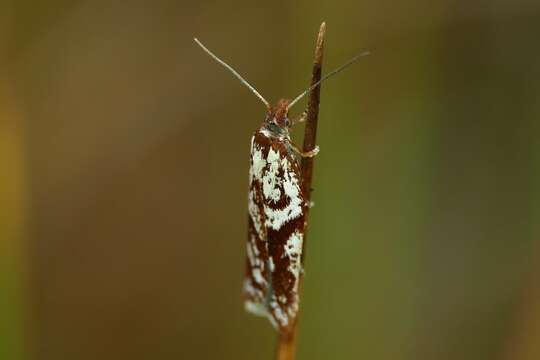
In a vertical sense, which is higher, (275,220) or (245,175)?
(245,175)

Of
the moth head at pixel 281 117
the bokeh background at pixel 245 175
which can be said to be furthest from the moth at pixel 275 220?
the bokeh background at pixel 245 175

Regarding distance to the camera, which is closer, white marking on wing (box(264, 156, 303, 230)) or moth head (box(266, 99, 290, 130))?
white marking on wing (box(264, 156, 303, 230))

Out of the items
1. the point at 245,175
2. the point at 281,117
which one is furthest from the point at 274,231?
the point at 245,175

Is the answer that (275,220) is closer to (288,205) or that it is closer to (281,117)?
(288,205)

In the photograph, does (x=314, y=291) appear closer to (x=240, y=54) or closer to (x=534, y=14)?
(x=240, y=54)

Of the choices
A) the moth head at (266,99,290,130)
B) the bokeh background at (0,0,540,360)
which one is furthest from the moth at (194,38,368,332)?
the bokeh background at (0,0,540,360)

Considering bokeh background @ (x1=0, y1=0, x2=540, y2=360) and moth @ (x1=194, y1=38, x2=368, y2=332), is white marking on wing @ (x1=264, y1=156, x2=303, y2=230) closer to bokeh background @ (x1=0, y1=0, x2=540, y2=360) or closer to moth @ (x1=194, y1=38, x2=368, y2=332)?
moth @ (x1=194, y1=38, x2=368, y2=332)

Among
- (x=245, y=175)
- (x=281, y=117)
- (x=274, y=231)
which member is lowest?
(x=274, y=231)

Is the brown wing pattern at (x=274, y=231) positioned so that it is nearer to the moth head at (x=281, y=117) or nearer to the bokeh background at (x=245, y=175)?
the moth head at (x=281, y=117)
